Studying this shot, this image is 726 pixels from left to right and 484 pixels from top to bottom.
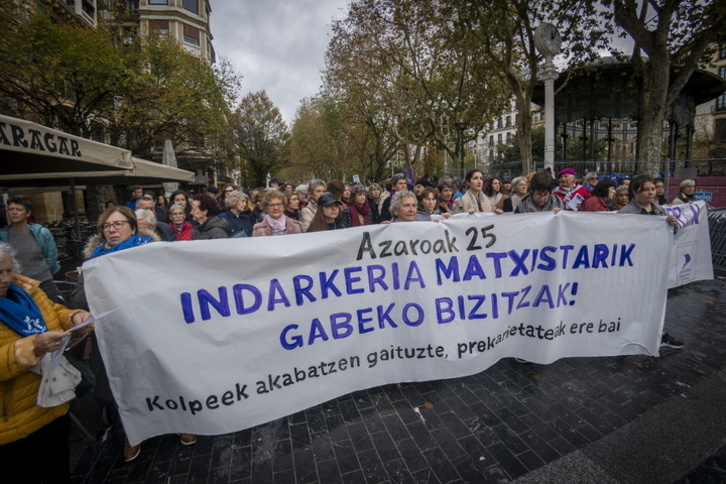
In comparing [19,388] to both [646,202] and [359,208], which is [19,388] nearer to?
[359,208]

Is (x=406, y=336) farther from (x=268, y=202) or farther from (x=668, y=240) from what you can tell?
(x=668, y=240)

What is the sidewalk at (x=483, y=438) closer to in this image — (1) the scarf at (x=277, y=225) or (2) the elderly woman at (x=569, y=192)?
(1) the scarf at (x=277, y=225)

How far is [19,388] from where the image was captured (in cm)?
166

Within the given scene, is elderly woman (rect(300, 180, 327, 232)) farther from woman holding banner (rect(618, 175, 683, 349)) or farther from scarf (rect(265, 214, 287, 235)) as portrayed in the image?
woman holding banner (rect(618, 175, 683, 349))

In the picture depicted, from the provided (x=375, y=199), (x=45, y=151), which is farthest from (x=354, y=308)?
(x=375, y=199)

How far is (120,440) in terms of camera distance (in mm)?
2615

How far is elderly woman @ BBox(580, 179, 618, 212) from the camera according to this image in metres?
4.45

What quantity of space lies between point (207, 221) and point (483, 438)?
360 centimetres

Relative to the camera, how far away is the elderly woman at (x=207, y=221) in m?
4.09

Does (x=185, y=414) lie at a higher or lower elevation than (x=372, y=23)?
lower

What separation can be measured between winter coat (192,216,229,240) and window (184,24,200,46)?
4901 centimetres

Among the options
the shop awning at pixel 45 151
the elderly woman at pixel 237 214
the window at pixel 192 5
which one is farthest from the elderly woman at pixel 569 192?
the window at pixel 192 5

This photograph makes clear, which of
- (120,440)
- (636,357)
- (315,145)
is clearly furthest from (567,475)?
(315,145)

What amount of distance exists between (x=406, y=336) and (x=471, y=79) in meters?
20.2
